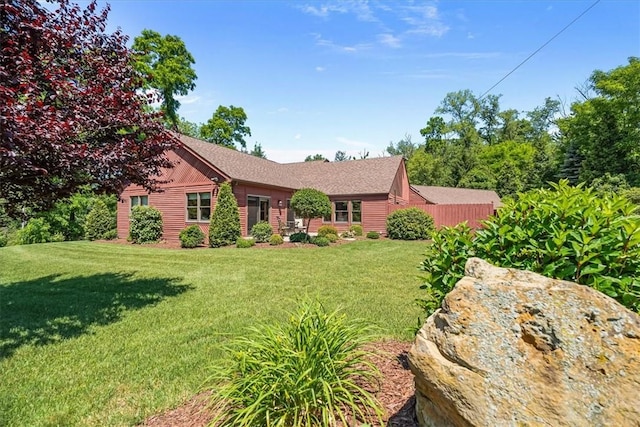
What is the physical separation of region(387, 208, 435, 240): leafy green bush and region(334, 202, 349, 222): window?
3.69 meters

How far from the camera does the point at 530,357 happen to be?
5.06 ft

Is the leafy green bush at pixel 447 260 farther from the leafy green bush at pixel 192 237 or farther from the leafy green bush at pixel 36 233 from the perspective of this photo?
the leafy green bush at pixel 36 233

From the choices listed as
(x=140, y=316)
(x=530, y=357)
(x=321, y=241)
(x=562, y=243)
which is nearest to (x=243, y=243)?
(x=321, y=241)

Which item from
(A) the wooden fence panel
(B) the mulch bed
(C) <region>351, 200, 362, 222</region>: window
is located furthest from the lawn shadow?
(A) the wooden fence panel

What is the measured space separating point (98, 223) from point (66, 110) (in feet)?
60.3

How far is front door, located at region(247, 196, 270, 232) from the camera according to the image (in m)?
17.5

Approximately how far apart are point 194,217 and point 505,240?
17.0 metres

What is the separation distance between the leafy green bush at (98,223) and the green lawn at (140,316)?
902cm

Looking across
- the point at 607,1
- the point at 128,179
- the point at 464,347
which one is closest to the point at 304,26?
the point at 128,179

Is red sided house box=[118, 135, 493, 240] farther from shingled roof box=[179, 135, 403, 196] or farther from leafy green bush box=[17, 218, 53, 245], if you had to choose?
leafy green bush box=[17, 218, 53, 245]

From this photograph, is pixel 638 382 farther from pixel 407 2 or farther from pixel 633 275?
pixel 407 2

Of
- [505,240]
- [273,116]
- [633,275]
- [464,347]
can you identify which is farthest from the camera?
[273,116]

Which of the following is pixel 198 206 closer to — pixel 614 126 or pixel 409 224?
pixel 409 224

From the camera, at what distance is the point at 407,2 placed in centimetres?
890
